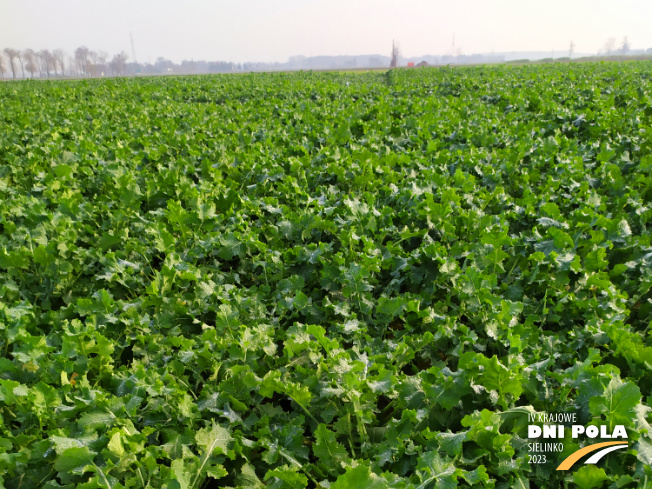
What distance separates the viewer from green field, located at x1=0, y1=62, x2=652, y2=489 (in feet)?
6.86

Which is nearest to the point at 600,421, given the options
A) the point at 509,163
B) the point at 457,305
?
the point at 457,305

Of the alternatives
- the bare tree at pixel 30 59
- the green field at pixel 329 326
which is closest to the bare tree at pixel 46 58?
the bare tree at pixel 30 59

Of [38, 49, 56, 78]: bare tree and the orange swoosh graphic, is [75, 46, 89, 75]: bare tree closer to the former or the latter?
[38, 49, 56, 78]: bare tree

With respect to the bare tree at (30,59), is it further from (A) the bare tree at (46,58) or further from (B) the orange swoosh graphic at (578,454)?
(B) the orange swoosh graphic at (578,454)

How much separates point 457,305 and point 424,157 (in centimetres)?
356

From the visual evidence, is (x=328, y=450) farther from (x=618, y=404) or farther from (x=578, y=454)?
(x=618, y=404)

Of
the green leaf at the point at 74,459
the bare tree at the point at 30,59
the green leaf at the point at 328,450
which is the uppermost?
the bare tree at the point at 30,59

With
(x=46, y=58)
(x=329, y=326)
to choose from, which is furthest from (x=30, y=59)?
(x=329, y=326)

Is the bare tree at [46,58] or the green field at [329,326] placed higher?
the bare tree at [46,58]

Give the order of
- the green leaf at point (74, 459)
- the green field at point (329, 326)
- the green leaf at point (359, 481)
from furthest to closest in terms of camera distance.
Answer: the green field at point (329, 326) → the green leaf at point (74, 459) → the green leaf at point (359, 481)

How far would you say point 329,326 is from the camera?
11.0 ft

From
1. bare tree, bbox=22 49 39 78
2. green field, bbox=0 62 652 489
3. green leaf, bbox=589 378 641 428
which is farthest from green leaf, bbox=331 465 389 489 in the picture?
→ bare tree, bbox=22 49 39 78

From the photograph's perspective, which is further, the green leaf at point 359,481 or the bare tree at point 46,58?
the bare tree at point 46,58

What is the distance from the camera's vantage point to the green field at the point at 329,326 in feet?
6.86
